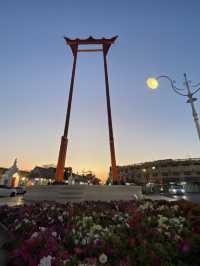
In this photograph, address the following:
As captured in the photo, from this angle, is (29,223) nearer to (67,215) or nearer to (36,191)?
(67,215)

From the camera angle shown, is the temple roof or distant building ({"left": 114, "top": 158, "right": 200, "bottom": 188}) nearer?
the temple roof

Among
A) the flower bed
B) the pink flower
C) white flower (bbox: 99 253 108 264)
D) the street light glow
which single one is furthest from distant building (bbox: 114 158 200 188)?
white flower (bbox: 99 253 108 264)

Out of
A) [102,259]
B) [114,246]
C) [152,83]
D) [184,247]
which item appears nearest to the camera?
[102,259]

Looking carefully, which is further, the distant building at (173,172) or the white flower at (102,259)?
the distant building at (173,172)

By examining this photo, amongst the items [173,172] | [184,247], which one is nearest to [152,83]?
[184,247]

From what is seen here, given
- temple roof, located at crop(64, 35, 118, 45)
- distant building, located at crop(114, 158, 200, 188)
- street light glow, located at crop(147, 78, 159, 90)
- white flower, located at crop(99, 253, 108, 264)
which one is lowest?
white flower, located at crop(99, 253, 108, 264)

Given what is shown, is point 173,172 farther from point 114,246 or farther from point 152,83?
point 114,246

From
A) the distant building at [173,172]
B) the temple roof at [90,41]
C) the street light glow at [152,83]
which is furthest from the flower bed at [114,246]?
the distant building at [173,172]

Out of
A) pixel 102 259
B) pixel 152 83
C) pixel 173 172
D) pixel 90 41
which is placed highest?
pixel 90 41

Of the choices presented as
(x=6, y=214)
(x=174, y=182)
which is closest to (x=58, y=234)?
(x=6, y=214)

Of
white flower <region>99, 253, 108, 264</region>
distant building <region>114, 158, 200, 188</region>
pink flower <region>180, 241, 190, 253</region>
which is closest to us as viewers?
white flower <region>99, 253, 108, 264</region>

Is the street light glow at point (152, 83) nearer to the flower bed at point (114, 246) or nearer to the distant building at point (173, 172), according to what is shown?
the flower bed at point (114, 246)

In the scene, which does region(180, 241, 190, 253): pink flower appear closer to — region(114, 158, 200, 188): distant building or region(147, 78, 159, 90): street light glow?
region(147, 78, 159, 90): street light glow

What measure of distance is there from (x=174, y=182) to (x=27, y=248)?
75708 mm
